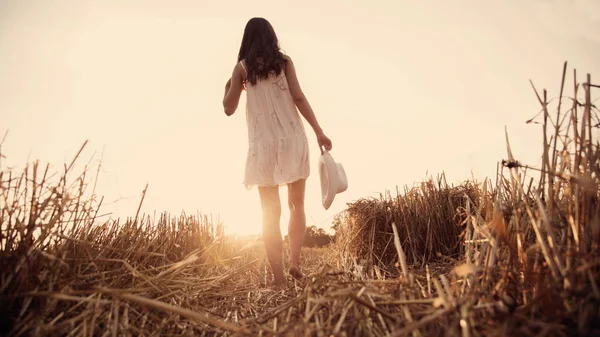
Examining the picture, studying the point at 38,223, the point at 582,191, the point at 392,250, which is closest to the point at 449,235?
the point at 392,250

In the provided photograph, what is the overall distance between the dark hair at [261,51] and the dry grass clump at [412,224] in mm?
1659

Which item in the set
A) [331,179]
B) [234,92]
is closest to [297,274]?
[331,179]

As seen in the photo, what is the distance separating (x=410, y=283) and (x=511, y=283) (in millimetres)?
289

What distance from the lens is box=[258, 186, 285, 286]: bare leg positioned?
2414mm

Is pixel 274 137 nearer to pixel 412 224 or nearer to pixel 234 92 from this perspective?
pixel 234 92

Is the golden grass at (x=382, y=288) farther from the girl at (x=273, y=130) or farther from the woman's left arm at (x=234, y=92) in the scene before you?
the woman's left arm at (x=234, y=92)

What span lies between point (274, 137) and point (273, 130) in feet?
0.18

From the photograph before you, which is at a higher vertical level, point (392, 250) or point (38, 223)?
point (38, 223)

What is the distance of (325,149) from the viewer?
2.54 m

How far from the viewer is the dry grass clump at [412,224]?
3.16 meters

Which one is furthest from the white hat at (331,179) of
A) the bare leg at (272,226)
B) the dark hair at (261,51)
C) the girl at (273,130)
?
the dark hair at (261,51)

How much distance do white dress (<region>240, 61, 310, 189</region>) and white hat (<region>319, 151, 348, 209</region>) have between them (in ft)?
0.45

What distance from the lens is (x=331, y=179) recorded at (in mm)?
2320

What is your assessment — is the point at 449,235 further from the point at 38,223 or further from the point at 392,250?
the point at 38,223
